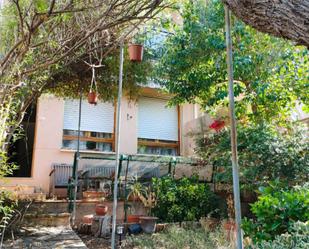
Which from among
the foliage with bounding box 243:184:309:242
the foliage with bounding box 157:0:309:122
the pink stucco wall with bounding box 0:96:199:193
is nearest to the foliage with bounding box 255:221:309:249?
the foliage with bounding box 243:184:309:242

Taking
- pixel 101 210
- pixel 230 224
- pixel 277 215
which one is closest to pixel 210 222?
pixel 230 224

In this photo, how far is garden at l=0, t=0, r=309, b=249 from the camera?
14.8ft

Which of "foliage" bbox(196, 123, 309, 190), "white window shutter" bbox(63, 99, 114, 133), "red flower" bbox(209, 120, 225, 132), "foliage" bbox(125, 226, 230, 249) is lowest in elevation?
"foliage" bbox(125, 226, 230, 249)

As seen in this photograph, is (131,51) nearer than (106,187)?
Yes

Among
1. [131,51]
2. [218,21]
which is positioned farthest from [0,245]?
[218,21]

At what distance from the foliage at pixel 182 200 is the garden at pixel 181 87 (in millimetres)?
24

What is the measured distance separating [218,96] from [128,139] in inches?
208

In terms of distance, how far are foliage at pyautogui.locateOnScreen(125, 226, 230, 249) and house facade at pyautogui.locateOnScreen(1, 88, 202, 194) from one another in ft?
13.5

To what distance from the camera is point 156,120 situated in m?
11.3

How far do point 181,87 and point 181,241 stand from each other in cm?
309

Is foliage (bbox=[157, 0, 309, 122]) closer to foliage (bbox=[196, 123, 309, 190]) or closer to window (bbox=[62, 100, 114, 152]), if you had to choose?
foliage (bbox=[196, 123, 309, 190])

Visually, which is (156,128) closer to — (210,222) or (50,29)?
(210,222)

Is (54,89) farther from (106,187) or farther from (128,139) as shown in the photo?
(128,139)

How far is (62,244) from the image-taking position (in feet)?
15.6
